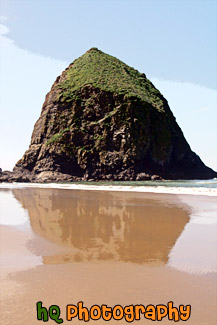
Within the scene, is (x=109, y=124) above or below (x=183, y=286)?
above

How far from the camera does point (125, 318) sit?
3.97 metres

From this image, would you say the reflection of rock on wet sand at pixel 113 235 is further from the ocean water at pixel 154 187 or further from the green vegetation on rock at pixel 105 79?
the green vegetation on rock at pixel 105 79

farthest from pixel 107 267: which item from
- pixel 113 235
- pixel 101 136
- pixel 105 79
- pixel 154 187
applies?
pixel 105 79

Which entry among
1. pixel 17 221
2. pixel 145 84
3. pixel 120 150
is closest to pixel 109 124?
pixel 120 150

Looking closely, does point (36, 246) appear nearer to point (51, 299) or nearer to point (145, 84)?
point (51, 299)

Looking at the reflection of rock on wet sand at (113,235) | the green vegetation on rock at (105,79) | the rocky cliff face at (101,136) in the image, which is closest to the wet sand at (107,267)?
the reflection of rock on wet sand at (113,235)

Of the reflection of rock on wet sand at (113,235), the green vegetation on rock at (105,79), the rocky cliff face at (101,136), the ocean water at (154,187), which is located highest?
the green vegetation on rock at (105,79)

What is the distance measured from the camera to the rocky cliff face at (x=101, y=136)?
82250 millimetres

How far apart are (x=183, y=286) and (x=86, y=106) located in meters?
88.3

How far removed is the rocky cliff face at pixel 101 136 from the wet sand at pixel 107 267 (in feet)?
225

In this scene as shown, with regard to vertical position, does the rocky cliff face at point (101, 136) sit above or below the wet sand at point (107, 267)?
above

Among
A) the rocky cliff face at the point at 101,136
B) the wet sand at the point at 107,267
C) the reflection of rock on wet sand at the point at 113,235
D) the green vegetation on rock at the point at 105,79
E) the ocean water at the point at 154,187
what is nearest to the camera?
the wet sand at the point at 107,267

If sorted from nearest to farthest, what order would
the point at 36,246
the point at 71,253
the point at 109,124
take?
the point at 71,253
the point at 36,246
the point at 109,124

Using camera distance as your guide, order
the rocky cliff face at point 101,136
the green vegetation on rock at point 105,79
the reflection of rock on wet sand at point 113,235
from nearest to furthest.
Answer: the reflection of rock on wet sand at point 113,235 < the rocky cliff face at point 101,136 < the green vegetation on rock at point 105,79
